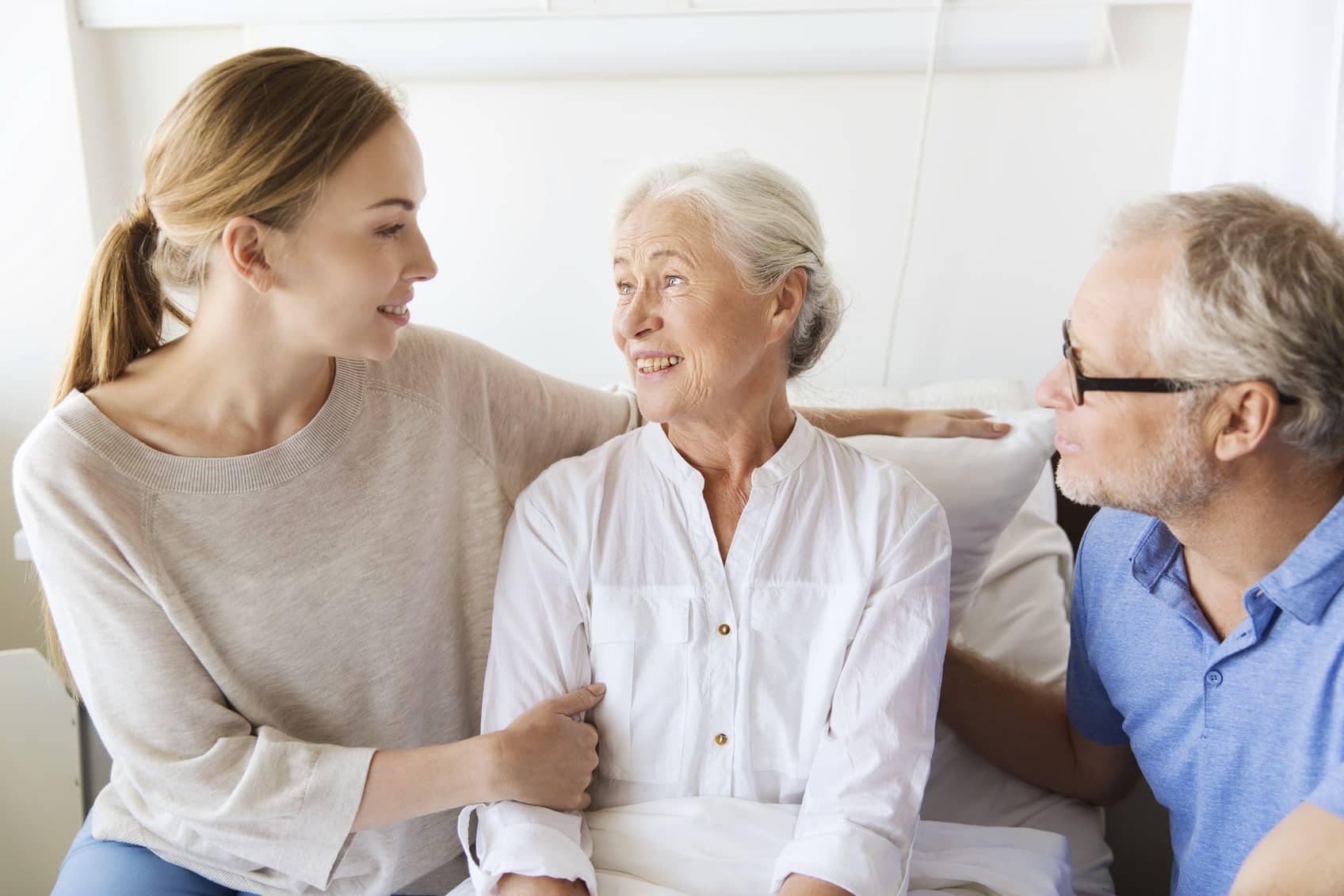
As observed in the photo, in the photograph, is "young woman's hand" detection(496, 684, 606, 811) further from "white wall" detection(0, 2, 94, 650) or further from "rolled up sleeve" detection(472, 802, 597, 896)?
"white wall" detection(0, 2, 94, 650)

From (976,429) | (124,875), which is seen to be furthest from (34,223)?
(976,429)

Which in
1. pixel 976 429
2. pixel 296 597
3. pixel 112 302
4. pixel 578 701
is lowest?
pixel 578 701

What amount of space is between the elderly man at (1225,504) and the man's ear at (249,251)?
96 centimetres

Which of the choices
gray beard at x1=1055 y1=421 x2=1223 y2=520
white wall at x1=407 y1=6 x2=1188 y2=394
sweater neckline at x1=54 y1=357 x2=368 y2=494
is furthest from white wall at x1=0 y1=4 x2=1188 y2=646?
gray beard at x1=1055 y1=421 x2=1223 y2=520

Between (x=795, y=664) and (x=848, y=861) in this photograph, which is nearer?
(x=848, y=861)

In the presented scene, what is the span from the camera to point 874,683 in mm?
1426

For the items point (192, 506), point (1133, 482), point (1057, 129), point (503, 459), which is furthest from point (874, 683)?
point (1057, 129)

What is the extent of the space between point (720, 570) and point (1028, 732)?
22.3 inches

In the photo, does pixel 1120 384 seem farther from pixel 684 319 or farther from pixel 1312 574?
pixel 684 319

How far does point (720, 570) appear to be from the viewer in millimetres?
1502

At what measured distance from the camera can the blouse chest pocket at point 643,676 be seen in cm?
148

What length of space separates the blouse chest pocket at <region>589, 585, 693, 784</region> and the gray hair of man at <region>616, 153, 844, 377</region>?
438mm

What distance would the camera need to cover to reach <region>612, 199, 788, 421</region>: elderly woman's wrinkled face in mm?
1504

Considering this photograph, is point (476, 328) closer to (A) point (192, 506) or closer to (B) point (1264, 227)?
(A) point (192, 506)
